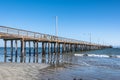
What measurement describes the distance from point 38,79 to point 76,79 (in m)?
2.41

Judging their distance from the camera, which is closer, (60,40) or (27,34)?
(27,34)

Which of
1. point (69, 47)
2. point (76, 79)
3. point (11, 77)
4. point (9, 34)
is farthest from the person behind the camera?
point (69, 47)

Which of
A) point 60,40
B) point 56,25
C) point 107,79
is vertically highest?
point 56,25

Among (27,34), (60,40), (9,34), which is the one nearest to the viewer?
(9,34)

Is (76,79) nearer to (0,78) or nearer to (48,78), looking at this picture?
(48,78)

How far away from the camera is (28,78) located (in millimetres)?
11945

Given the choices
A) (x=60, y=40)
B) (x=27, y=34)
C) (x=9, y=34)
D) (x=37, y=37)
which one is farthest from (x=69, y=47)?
(x=9, y=34)

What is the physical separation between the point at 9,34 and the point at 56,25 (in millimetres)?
19562

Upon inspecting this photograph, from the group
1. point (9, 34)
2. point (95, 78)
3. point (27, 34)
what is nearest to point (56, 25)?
point (27, 34)

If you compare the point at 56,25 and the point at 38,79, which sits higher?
the point at 56,25

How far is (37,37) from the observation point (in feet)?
94.8

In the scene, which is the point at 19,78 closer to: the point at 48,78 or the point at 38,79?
the point at 38,79

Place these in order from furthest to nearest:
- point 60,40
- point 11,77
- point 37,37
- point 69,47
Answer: point 69,47 → point 60,40 → point 37,37 → point 11,77

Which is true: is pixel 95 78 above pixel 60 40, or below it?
below
